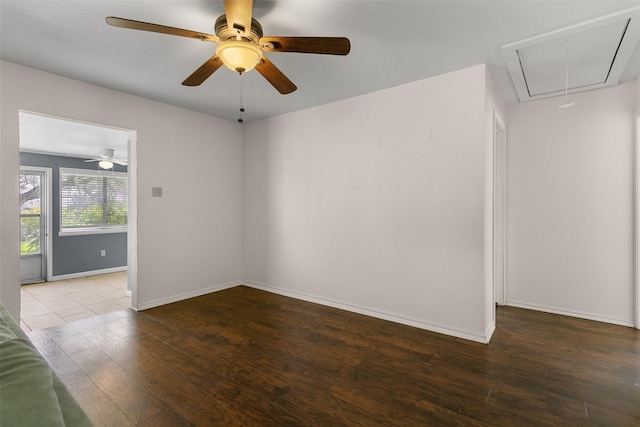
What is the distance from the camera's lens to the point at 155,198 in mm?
3781

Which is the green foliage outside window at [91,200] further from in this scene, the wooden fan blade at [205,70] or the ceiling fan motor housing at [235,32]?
the ceiling fan motor housing at [235,32]

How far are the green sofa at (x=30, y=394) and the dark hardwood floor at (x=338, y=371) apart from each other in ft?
4.13

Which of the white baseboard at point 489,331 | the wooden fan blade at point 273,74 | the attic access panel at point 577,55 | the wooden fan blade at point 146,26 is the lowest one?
the white baseboard at point 489,331

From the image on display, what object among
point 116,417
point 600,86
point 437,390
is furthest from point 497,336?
point 116,417

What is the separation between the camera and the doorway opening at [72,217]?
14.4ft

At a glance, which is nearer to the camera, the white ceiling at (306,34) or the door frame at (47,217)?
the white ceiling at (306,34)

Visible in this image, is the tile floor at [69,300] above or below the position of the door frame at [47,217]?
below

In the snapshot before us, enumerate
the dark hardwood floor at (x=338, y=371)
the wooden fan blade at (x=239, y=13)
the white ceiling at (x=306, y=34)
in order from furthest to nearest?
1. the white ceiling at (x=306, y=34)
2. the dark hardwood floor at (x=338, y=371)
3. the wooden fan blade at (x=239, y=13)

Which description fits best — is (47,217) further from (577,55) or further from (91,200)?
(577,55)

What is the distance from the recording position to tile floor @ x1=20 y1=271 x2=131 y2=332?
349cm

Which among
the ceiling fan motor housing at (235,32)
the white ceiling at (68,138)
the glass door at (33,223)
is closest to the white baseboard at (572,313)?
the ceiling fan motor housing at (235,32)

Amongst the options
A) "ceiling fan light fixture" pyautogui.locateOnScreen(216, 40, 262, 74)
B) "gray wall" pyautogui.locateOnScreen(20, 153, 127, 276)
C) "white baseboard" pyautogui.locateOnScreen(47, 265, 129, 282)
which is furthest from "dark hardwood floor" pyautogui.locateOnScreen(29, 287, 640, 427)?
"gray wall" pyautogui.locateOnScreen(20, 153, 127, 276)

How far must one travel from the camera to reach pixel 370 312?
3.44 m

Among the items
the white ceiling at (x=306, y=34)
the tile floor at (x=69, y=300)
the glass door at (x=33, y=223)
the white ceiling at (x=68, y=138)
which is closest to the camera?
the white ceiling at (x=306, y=34)
